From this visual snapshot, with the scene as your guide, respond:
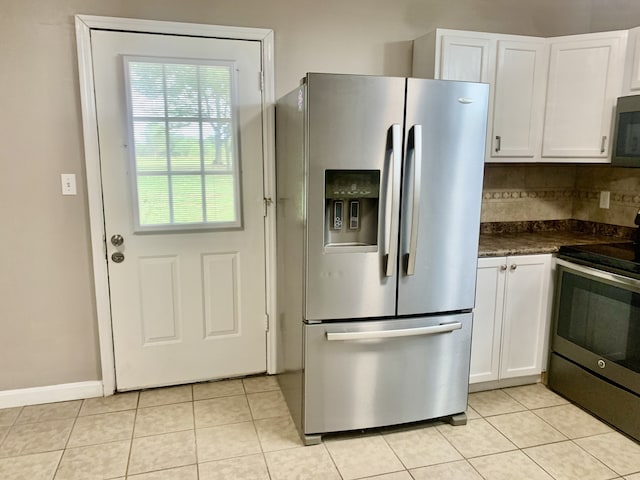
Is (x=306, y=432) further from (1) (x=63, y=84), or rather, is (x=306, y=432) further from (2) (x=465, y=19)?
(2) (x=465, y=19)

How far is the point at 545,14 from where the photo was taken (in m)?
3.14

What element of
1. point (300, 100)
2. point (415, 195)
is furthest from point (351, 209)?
point (300, 100)

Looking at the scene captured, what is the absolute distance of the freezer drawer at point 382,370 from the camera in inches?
87.3

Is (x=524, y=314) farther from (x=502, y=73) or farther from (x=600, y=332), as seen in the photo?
(x=502, y=73)

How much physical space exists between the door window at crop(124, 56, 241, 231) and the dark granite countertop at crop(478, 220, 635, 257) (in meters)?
1.58

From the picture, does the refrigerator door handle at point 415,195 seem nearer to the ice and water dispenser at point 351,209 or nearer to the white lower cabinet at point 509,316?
the ice and water dispenser at point 351,209

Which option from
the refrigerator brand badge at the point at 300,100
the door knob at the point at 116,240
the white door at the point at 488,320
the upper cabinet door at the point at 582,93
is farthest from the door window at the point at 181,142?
the upper cabinet door at the point at 582,93

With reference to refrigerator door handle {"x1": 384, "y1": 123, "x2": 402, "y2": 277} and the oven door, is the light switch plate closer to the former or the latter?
refrigerator door handle {"x1": 384, "y1": 123, "x2": 402, "y2": 277}

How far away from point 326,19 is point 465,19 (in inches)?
37.1

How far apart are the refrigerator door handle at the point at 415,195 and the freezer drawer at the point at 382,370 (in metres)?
0.34

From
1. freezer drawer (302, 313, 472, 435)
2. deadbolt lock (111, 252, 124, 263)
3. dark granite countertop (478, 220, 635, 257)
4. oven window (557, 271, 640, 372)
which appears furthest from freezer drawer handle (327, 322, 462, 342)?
deadbolt lock (111, 252, 124, 263)

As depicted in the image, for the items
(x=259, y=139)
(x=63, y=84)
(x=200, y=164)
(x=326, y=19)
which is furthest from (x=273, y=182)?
(x=63, y=84)

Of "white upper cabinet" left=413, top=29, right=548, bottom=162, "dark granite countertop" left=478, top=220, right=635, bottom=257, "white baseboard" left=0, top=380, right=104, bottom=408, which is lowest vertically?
"white baseboard" left=0, top=380, right=104, bottom=408

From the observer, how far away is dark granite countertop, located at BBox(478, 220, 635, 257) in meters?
2.70
